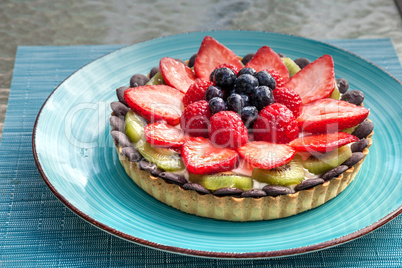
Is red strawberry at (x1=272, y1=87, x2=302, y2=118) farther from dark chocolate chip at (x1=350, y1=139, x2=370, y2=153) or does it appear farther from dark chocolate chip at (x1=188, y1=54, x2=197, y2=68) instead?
dark chocolate chip at (x1=188, y1=54, x2=197, y2=68)

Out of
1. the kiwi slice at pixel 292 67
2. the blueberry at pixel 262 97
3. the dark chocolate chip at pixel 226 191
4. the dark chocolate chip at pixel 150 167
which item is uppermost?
the blueberry at pixel 262 97

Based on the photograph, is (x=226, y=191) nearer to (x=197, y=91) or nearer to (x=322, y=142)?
(x=322, y=142)

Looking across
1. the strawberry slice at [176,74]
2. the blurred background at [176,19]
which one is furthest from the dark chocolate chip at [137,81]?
the blurred background at [176,19]

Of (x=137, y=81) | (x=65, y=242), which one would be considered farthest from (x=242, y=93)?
(x=65, y=242)

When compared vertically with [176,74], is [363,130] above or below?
above

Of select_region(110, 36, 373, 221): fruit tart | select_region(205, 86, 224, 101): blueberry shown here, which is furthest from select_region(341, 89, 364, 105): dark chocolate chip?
select_region(205, 86, 224, 101): blueberry

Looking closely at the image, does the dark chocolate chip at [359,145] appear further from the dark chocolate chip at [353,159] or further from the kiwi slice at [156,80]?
the kiwi slice at [156,80]
